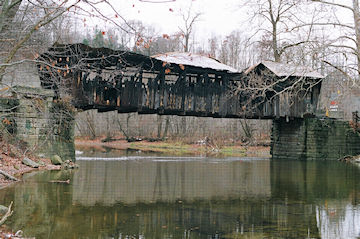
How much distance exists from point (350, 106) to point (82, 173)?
94.3ft

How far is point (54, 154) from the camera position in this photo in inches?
741

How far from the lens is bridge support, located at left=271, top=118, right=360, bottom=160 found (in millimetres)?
29484

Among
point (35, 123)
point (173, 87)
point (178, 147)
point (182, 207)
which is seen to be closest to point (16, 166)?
point (35, 123)

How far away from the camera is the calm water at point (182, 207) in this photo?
6.93 m

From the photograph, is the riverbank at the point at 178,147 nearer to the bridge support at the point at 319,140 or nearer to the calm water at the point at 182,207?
the bridge support at the point at 319,140

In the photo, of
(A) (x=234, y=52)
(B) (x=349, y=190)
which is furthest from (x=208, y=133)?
(B) (x=349, y=190)

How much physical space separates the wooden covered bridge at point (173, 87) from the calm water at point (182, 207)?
6.72m

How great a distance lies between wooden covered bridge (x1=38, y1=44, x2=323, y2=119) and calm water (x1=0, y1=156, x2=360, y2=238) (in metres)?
6.72

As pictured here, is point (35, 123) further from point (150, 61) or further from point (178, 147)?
point (178, 147)

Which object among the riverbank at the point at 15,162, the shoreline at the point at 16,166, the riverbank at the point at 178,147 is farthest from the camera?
the riverbank at the point at 178,147

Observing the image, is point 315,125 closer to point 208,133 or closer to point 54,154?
point 208,133

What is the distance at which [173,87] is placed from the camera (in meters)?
23.5

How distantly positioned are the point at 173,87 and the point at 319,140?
1183cm

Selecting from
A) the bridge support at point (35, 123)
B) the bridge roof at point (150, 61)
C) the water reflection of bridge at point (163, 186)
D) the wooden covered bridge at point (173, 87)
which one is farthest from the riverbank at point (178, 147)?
the water reflection of bridge at point (163, 186)
